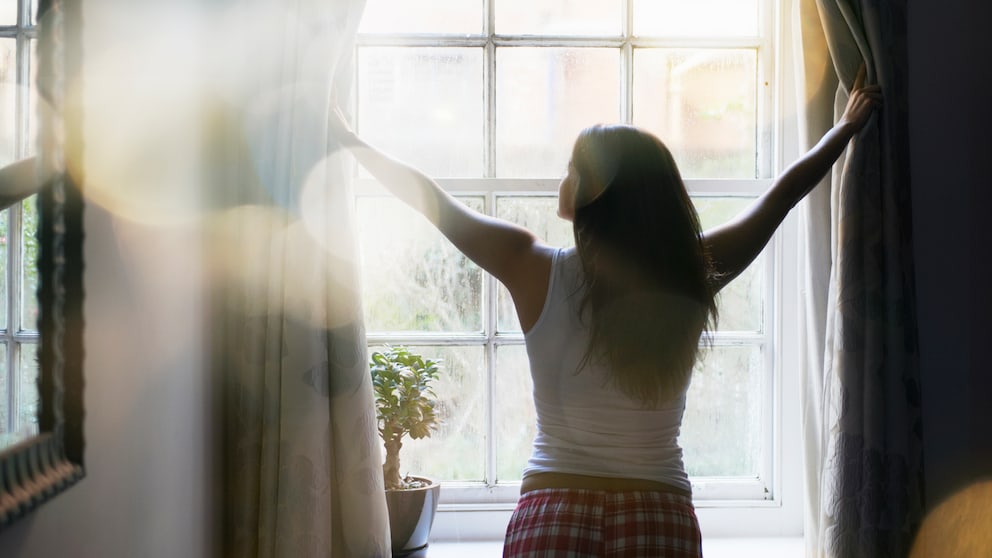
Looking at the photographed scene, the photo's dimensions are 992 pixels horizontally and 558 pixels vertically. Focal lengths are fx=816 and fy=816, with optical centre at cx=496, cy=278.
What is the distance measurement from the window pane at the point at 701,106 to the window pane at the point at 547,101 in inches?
3.6

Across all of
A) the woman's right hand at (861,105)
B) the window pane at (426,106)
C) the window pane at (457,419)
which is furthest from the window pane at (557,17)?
the window pane at (457,419)

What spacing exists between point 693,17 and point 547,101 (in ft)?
1.45

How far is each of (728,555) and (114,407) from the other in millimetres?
1498

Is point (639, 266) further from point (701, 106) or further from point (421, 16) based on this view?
point (421, 16)

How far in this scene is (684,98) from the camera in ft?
7.01

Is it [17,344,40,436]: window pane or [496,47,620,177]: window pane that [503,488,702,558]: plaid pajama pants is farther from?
[496,47,620,177]: window pane

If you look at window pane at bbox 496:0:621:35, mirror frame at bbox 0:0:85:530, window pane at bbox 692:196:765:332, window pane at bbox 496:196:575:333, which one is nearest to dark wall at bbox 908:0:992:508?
window pane at bbox 692:196:765:332

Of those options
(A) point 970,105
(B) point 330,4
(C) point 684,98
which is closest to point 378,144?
(B) point 330,4

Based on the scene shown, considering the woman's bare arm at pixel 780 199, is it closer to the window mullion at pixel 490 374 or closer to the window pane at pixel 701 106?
the window pane at pixel 701 106

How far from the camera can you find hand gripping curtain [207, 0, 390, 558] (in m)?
1.61

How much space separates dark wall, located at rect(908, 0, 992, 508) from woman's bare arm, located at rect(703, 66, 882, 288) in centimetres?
33

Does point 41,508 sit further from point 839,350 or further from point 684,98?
point 684,98

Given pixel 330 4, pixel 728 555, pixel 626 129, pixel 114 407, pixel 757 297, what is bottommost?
pixel 728 555

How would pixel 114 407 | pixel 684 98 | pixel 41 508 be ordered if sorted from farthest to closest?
pixel 684 98
pixel 114 407
pixel 41 508
